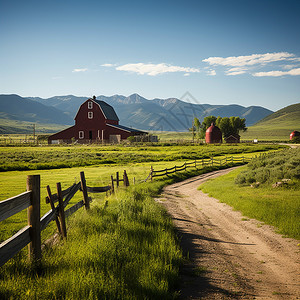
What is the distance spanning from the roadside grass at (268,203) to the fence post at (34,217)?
335 inches

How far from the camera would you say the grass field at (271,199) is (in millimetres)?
11421

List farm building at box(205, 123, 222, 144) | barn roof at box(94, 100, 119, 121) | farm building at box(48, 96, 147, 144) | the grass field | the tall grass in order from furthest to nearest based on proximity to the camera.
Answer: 1. farm building at box(205, 123, 222, 144)
2. barn roof at box(94, 100, 119, 121)
3. farm building at box(48, 96, 147, 144)
4. the grass field
5. the tall grass

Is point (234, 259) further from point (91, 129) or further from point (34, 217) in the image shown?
point (91, 129)

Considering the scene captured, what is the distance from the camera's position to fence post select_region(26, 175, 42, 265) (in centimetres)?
547

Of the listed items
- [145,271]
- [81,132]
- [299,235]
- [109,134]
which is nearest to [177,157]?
[109,134]

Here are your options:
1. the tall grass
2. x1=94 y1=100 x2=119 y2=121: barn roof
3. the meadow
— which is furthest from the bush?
x1=94 y1=100 x2=119 y2=121: barn roof

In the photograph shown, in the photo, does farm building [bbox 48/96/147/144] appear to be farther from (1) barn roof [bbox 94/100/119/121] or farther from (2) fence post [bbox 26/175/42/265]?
(2) fence post [bbox 26/175/42/265]

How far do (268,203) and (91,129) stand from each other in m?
→ 62.3

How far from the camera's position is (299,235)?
32.4 ft

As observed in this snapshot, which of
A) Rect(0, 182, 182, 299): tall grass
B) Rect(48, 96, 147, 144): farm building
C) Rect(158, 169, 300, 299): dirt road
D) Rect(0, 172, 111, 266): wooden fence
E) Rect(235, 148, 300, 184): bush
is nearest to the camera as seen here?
Rect(0, 172, 111, 266): wooden fence

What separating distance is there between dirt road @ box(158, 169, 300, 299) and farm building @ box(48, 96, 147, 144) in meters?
59.3

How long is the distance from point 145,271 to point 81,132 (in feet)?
229

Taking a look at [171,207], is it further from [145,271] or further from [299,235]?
[145,271]

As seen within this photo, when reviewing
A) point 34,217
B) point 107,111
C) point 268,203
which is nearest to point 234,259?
point 34,217
